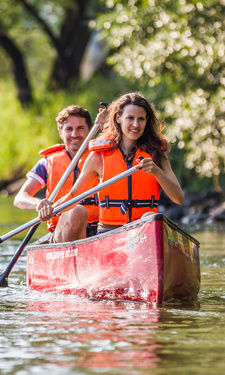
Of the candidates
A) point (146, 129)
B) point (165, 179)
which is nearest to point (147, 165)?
point (165, 179)

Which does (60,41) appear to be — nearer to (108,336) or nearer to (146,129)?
(146,129)

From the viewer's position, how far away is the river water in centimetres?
334

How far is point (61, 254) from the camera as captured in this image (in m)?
5.45

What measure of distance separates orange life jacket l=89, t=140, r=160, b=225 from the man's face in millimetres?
738

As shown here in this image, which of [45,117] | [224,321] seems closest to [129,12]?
[224,321]

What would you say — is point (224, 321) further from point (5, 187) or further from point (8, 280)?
point (5, 187)

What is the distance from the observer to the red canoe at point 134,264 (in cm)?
465

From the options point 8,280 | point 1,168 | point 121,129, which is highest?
point 1,168

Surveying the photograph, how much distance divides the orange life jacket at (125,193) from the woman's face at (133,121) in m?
0.12

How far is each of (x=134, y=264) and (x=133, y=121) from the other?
88cm

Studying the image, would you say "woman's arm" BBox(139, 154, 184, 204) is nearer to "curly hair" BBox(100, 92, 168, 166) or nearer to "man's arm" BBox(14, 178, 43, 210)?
"curly hair" BBox(100, 92, 168, 166)

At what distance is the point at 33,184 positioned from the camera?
231 inches

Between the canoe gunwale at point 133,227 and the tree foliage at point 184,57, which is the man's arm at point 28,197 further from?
the tree foliage at point 184,57

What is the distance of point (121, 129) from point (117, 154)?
16 cm
